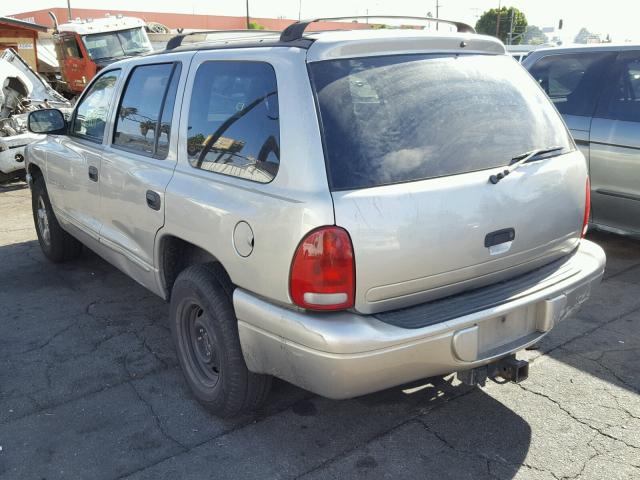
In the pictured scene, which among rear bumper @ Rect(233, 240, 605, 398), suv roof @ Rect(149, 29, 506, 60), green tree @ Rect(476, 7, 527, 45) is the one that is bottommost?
rear bumper @ Rect(233, 240, 605, 398)

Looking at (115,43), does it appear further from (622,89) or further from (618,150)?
(618,150)

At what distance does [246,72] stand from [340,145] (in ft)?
2.37

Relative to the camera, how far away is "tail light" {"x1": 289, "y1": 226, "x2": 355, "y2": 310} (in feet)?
8.15

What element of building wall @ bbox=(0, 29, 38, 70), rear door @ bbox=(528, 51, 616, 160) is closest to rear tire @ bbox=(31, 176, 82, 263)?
rear door @ bbox=(528, 51, 616, 160)

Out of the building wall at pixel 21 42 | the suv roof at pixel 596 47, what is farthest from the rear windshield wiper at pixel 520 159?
the building wall at pixel 21 42

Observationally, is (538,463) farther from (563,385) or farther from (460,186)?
(460,186)

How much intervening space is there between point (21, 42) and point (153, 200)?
18.1m

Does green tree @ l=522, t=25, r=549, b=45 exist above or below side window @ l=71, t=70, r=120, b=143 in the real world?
above

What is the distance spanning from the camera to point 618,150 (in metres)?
5.19

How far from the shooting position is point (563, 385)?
3.51 m

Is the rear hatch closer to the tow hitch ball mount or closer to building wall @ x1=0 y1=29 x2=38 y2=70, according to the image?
the tow hitch ball mount

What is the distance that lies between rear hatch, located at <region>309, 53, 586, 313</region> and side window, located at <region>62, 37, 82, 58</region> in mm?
16422

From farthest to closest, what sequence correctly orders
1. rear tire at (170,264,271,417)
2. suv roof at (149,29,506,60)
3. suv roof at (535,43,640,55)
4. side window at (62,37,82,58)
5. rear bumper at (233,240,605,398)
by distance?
side window at (62,37,82,58)
suv roof at (535,43,640,55)
rear tire at (170,264,271,417)
suv roof at (149,29,506,60)
rear bumper at (233,240,605,398)

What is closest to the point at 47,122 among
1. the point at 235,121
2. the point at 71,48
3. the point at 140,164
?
the point at 140,164
